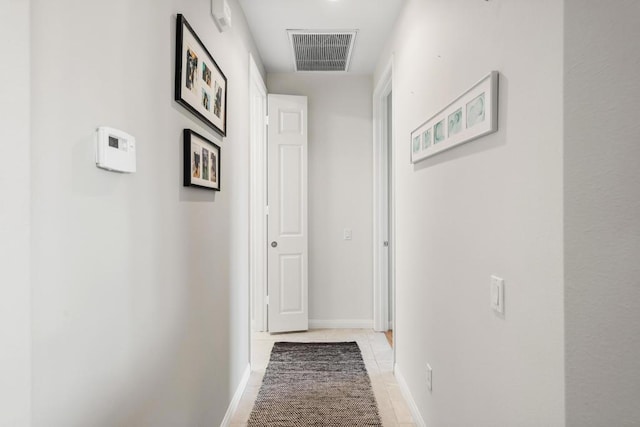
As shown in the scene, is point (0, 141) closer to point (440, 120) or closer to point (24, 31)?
point (24, 31)

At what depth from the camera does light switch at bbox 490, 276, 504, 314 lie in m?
1.20

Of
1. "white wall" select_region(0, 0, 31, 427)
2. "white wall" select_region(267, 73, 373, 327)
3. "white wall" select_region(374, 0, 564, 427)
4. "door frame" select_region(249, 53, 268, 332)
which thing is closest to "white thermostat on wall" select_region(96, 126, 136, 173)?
"white wall" select_region(0, 0, 31, 427)

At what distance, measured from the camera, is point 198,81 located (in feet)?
5.41

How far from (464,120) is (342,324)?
295 centimetres

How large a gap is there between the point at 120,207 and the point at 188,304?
69 centimetres

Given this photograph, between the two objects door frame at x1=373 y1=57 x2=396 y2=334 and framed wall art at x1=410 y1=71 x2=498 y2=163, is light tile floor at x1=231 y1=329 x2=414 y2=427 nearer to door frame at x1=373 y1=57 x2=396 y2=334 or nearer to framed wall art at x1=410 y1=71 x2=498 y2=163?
door frame at x1=373 y1=57 x2=396 y2=334

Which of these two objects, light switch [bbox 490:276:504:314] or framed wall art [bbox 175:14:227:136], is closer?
light switch [bbox 490:276:504:314]

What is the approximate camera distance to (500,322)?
3.99 ft

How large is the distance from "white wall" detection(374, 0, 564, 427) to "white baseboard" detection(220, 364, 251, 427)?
3.62 ft

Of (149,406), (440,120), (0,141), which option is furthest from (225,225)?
(0,141)

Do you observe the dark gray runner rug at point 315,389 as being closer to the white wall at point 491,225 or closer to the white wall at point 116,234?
the white wall at point 491,225

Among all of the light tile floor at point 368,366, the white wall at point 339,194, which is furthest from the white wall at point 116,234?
the white wall at point 339,194

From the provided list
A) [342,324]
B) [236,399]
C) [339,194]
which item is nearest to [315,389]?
[236,399]

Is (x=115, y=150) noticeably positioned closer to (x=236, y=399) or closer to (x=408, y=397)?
(x=236, y=399)
